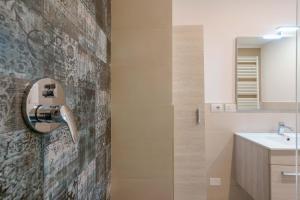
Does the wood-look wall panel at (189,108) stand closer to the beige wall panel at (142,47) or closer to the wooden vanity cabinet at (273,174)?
the wooden vanity cabinet at (273,174)

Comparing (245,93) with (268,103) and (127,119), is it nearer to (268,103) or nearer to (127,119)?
(268,103)

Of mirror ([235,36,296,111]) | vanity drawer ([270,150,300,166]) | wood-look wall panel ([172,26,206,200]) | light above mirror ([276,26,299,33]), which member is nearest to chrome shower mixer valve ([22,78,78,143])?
wood-look wall panel ([172,26,206,200])

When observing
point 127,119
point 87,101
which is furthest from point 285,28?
point 87,101

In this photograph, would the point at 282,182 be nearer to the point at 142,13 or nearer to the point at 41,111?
the point at 142,13

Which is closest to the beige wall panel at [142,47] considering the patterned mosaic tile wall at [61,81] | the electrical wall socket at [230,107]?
the patterned mosaic tile wall at [61,81]

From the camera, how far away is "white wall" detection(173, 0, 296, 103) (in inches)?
101

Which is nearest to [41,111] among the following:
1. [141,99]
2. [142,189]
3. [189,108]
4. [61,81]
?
[61,81]

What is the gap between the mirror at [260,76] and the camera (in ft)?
8.36

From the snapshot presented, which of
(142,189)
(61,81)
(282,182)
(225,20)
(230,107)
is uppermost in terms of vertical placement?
(225,20)

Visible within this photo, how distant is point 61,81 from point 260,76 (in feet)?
7.96

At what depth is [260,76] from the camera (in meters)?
2.59

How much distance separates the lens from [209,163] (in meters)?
2.56

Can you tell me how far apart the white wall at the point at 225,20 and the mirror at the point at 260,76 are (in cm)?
10

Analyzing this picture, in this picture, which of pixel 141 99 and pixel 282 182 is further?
pixel 282 182
